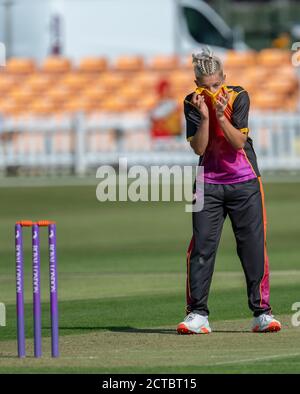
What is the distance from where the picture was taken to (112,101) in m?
42.7

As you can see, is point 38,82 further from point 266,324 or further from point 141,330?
point 266,324

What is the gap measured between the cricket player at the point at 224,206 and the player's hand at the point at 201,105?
1.5 inches

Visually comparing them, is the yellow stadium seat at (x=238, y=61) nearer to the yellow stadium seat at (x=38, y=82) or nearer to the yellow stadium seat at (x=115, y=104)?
the yellow stadium seat at (x=115, y=104)

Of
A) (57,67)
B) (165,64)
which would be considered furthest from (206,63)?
(57,67)

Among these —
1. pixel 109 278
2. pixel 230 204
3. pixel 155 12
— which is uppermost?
pixel 155 12

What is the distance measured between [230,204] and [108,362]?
2.19m

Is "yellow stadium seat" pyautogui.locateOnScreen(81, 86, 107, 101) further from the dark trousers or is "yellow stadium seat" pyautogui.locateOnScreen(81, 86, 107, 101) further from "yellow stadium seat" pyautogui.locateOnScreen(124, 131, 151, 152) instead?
the dark trousers

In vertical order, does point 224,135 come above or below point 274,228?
above

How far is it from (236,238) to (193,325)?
775 millimetres

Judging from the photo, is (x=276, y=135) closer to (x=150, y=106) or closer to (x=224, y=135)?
(x=150, y=106)

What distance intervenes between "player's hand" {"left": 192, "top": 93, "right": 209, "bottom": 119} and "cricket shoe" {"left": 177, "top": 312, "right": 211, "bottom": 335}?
5.21 ft

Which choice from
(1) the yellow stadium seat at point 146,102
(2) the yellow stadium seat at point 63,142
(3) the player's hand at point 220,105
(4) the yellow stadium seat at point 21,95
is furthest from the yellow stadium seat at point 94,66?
(3) the player's hand at point 220,105
